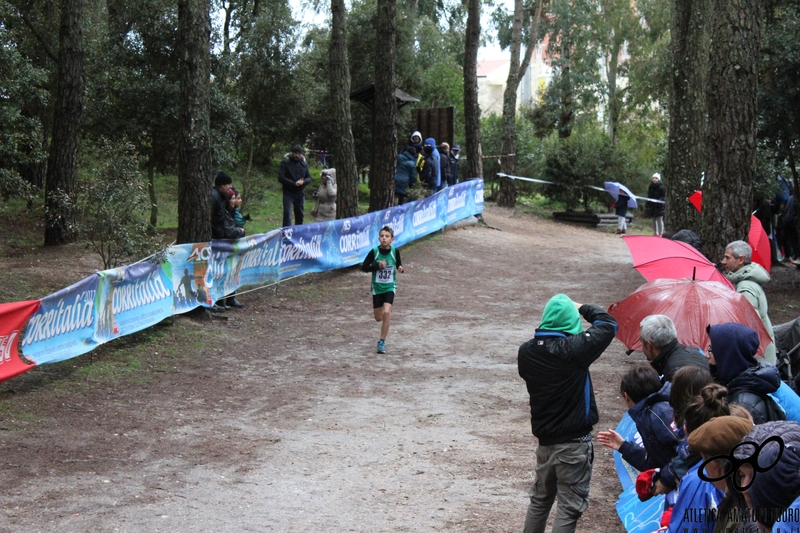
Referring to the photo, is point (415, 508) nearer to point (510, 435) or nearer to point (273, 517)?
point (273, 517)

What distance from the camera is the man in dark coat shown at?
5691 millimetres

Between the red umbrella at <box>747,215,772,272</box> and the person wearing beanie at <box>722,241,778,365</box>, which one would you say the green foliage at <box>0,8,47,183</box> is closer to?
the red umbrella at <box>747,215,772,272</box>

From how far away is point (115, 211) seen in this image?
10984 mm

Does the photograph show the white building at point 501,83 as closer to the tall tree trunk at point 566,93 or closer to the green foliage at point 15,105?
the tall tree trunk at point 566,93

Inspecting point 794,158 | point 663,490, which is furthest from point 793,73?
point 663,490

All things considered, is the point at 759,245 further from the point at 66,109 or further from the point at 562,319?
the point at 66,109

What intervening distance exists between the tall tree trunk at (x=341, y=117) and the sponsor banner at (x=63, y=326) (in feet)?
31.0

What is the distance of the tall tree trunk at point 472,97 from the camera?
25.5 meters

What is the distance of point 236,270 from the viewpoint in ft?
44.0

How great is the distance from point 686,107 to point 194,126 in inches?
353

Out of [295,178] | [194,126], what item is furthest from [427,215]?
[194,126]

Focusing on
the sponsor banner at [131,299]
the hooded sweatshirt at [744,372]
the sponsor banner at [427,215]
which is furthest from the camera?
the sponsor banner at [427,215]

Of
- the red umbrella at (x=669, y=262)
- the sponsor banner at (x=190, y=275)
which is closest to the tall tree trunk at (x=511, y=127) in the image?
the sponsor banner at (x=190, y=275)

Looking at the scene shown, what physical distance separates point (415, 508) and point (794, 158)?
1351 centimetres
